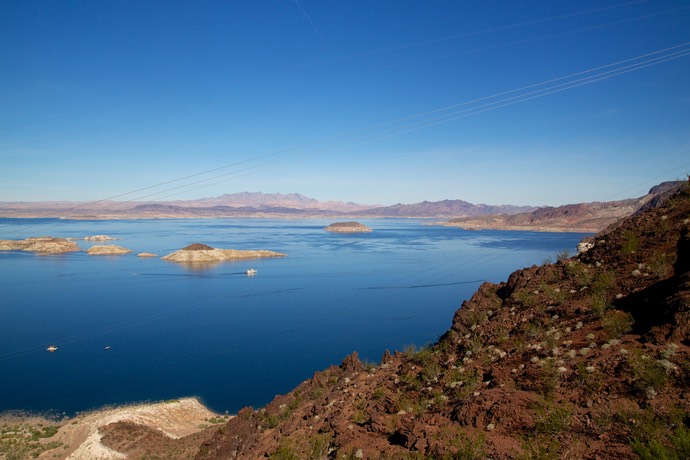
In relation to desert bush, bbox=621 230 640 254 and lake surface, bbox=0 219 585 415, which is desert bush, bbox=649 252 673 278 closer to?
desert bush, bbox=621 230 640 254

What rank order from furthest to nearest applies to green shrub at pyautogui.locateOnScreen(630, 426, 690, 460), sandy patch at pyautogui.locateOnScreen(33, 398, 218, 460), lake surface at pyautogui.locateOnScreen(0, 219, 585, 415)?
1. lake surface at pyautogui.locateOnScreen(0, 219, 585, 415)
2. sandy patch at pyautogui.locateOnScreen(33, 398, 218, 460)
3. green shrub at pyautogui.locateOnScreen(630, 426, 690, 460)

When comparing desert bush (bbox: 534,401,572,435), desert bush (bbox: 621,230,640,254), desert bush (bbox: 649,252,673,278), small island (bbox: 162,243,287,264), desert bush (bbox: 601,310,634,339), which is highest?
desert bush (bbox: 621,230,640,254)

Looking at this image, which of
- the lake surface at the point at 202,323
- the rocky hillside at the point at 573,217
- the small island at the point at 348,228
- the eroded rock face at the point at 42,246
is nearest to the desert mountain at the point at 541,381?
the lake surface at the point at 202,323

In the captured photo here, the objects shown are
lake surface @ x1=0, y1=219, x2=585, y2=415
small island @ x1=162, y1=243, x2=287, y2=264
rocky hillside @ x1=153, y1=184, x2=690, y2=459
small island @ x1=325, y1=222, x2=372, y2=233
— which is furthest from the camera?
small island @ x1=325, y1=222, x2=372, y2=233

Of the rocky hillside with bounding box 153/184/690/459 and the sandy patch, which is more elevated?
the rocky hillside with bounding box 153/184/690/459

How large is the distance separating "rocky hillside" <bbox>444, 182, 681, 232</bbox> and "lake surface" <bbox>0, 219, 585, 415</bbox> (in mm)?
104966

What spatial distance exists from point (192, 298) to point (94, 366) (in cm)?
1843

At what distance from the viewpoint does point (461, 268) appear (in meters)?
60.3

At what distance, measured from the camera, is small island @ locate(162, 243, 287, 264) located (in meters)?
67.9

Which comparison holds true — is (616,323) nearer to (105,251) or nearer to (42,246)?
(105,251)

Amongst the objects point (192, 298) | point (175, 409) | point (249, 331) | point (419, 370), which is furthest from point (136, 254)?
point (419, 370)

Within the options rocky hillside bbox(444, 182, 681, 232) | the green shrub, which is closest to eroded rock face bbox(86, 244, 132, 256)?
the green shrub

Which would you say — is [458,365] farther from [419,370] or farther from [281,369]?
[281,369]

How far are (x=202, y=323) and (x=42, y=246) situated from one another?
2596 inches
